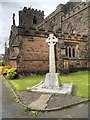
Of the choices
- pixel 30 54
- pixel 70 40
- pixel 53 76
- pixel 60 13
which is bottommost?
pixel 53 76

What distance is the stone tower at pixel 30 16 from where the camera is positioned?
42312 mm

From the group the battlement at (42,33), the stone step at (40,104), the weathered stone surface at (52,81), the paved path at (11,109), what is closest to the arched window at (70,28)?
the battlement at (42,33)

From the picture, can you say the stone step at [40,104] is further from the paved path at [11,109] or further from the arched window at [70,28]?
the arched window at [70,28]

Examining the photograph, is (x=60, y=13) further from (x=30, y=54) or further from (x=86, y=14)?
(x=30, y=54)

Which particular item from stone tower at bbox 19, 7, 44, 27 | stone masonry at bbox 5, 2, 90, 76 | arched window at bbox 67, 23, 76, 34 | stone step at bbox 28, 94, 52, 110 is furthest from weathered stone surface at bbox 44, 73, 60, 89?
stone tower at bbox 19, 7, 44, 27

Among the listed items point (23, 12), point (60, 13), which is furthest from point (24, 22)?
point (60, 13)

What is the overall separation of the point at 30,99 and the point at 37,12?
40.4 meters

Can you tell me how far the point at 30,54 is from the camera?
16.9 m

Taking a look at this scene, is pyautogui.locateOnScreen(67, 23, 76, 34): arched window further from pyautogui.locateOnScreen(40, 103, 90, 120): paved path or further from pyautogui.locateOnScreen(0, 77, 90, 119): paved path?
pyautogui.locateOnScreen(40, 103, 90, 120): paved path

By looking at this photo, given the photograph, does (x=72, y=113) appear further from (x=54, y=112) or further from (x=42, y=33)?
(x=42, y=33)

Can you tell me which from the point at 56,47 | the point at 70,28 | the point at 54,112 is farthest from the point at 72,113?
→ the point at 70,28

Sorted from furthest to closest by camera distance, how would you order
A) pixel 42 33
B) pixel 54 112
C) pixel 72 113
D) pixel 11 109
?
1. pixel 42 33
2. pixel 11 109
3. pixel 54 112
4. pixel 72 113

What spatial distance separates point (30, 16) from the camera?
141 feet

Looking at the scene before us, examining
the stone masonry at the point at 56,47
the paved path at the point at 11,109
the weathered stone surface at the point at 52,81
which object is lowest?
the paved path at the point at 11,109
